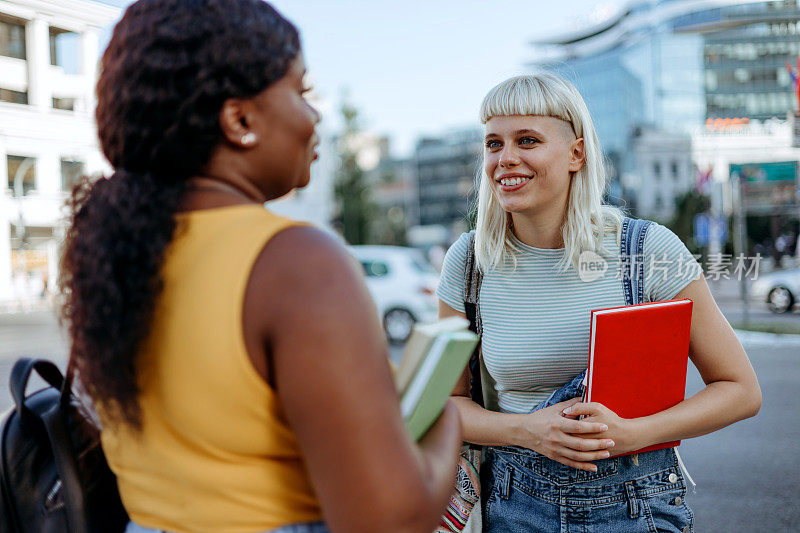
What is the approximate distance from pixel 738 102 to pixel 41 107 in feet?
288

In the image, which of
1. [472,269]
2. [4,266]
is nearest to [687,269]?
[472,269]

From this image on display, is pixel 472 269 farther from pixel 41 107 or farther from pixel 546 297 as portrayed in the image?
pixel 41 107

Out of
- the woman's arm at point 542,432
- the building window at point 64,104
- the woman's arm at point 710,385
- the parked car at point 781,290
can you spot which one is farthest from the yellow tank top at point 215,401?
the parked car at point 781,290

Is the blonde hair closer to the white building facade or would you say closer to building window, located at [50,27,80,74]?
the white building facade

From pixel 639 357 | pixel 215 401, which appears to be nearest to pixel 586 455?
pixel 639 357

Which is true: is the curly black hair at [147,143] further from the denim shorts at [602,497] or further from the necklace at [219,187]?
the denim shorts at [602,497]

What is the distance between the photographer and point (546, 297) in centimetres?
194

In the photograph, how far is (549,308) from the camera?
1.92m

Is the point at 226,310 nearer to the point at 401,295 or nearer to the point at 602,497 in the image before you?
the point at 602,497

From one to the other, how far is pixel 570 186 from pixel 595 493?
32.7 inches

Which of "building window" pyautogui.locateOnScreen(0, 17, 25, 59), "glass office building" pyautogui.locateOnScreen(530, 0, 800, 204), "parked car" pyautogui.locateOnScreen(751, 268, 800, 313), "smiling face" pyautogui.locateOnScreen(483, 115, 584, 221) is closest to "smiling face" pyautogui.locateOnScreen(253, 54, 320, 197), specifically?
"smiling face" pyautogui.locateOnScreen(483, 115, 584, 221)

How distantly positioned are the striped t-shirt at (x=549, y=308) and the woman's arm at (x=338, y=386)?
3.44ft

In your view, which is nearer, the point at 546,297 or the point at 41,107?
the point at 546,297

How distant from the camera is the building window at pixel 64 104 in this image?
2896 millimetres
